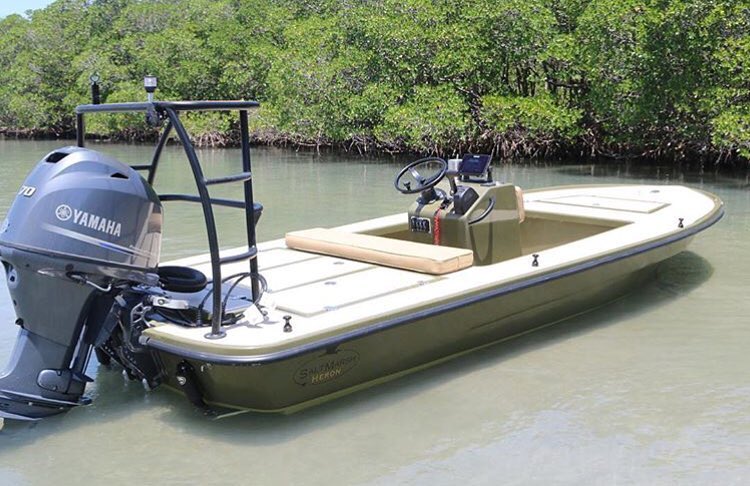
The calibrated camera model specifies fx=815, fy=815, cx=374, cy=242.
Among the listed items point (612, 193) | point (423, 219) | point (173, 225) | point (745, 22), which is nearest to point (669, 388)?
point (423, 219)

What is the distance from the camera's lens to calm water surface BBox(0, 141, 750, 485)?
3.95m

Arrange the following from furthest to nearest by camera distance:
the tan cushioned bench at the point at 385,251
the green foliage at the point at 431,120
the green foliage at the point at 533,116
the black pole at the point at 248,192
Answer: the green foliage at the point at 431,120 < the green foliage at the point at 533,116 < the tan cushioned bench at the point at 385,251 < the black pole at the point at 248,192

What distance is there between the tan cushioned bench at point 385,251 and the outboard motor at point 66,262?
69.8 inches

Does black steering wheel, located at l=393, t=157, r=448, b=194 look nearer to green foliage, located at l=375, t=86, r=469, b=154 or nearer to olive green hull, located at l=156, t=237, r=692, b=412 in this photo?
olive green hull, located at l=156, t=237, r=692, b=412

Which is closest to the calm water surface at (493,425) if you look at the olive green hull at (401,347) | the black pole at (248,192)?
the olive green hull at (401,347)

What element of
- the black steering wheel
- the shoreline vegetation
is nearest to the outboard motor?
the black steering wheel

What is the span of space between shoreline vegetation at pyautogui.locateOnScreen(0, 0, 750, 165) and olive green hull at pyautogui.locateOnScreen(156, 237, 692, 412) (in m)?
8.95

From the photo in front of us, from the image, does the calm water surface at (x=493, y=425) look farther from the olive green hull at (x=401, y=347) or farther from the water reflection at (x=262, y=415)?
the olive green hull at (x=401, y=347)

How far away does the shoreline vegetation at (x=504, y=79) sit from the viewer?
1399 centimetres

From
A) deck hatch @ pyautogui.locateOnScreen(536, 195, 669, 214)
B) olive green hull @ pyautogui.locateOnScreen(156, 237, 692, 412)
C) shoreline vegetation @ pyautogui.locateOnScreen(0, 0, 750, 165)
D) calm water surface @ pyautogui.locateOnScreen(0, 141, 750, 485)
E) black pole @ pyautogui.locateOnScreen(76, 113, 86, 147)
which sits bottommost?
calm water surface @ pyautogui.locateOnScreen(0, 141, 750, 485)

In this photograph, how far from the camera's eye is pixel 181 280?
4496 millimetres

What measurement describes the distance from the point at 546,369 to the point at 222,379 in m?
2.15

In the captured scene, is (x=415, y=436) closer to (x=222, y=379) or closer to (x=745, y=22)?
(x=222, y=379)

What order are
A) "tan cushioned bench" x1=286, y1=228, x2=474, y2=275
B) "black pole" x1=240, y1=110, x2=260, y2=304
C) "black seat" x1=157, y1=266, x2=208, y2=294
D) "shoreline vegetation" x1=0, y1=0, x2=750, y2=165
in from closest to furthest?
"black pole" x1=240, y1=110, x2=260, y2=304, "black seat" x1=157, y1=266, x2=208, y2=294, "tan cushioned bench" x1=286, y1=228, x2=474, y2=275, "shoreline vegetation" x1=0, y1=0, x2=750, y2=165
